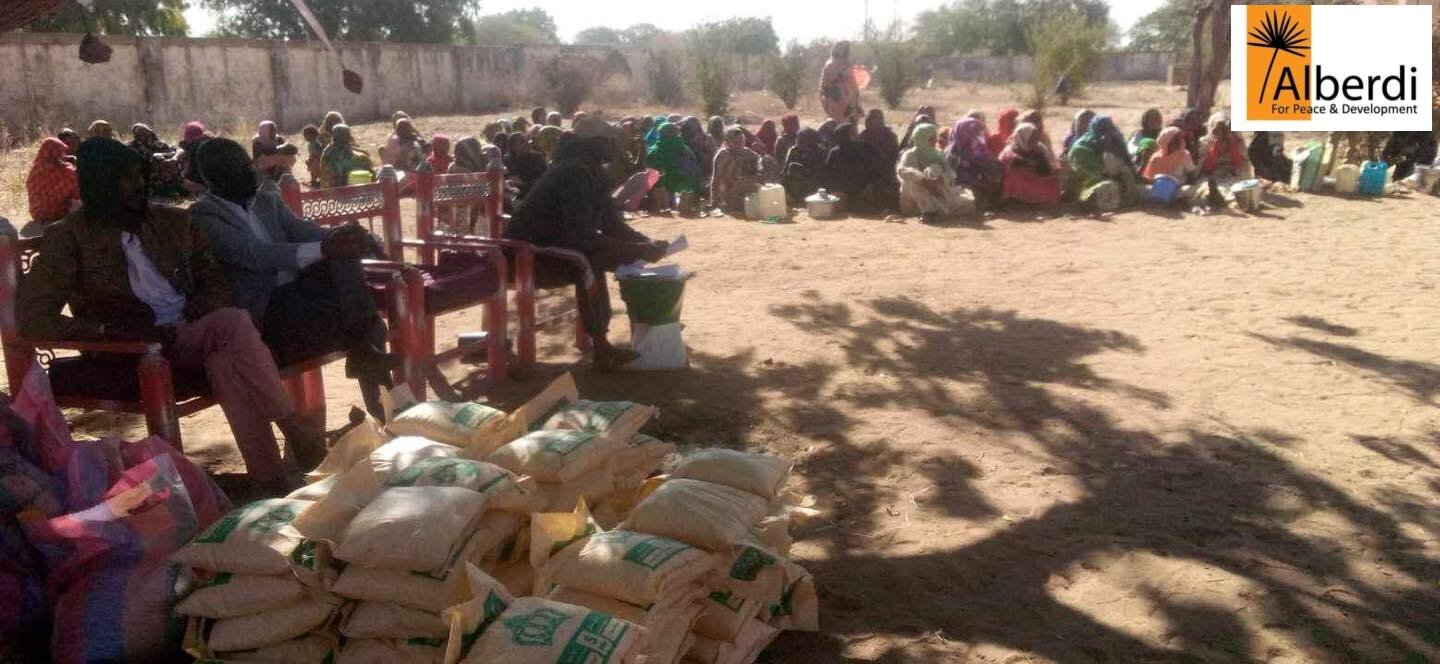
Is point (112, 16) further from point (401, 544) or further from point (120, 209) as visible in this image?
point (401, 544)

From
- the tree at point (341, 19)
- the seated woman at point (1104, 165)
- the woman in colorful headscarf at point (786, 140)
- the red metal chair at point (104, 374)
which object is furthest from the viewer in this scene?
the tree at point (341, 19)

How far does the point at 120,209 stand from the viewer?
11.9ft

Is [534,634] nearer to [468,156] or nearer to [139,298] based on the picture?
[139,298]

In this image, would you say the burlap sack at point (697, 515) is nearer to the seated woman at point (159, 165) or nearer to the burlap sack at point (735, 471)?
the burlap sack at point (735, 471)

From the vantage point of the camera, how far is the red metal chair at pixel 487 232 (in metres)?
5.50

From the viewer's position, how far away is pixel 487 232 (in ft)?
20.7

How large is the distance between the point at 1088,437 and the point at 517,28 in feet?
218

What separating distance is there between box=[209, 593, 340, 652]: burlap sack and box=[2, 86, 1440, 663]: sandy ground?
3.89 feet

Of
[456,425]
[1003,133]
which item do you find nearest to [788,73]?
[1003,133]

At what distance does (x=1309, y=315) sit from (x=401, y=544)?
620 cm

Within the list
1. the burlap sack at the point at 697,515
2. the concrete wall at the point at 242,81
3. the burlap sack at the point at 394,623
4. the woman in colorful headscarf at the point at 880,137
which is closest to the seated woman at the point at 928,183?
the woman in colorful headscarf at the point at 880,137

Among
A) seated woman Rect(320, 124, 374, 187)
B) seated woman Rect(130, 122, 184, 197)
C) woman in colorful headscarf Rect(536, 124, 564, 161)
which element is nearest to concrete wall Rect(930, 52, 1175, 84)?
woman in colorful headscarf Rect(536, 124, 564, 161)

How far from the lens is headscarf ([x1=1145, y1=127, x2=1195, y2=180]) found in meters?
11.9

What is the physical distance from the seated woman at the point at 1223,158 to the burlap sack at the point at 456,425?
1039 centimetres
